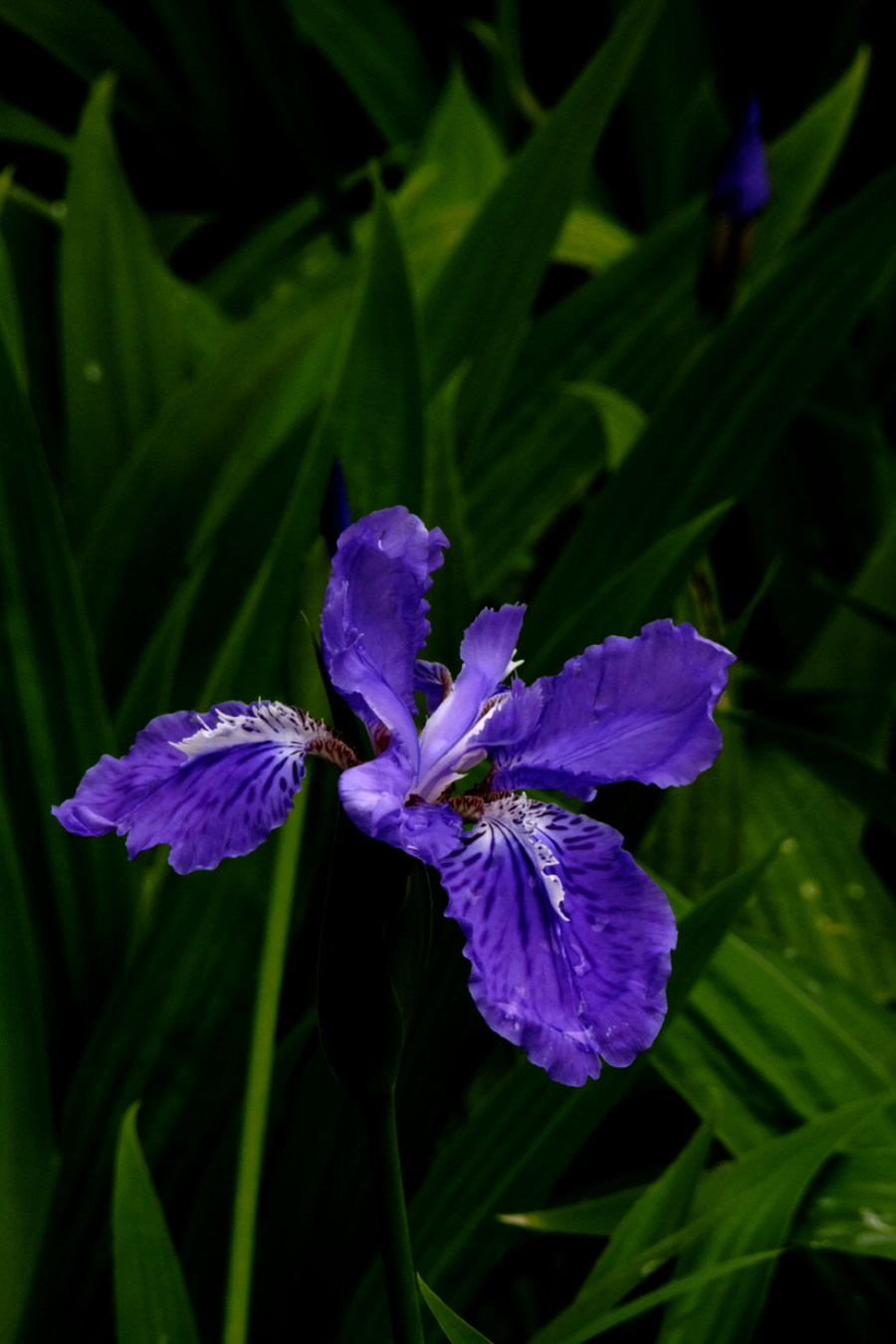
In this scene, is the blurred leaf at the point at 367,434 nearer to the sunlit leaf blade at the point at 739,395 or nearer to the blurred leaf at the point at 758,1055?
the sunlit leaf blade at the point at 739,395

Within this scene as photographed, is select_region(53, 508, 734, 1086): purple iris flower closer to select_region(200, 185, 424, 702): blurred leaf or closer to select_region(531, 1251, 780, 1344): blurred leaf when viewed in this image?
select_region(531, 1251, 780, 1344): blurred leaf

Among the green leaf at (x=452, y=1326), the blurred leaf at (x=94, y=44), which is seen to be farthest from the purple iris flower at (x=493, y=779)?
the blurred leaf at (x=94, y=44)

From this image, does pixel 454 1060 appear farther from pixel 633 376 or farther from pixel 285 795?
pixel 633 376

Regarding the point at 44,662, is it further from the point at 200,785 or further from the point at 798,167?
the point at 798,167

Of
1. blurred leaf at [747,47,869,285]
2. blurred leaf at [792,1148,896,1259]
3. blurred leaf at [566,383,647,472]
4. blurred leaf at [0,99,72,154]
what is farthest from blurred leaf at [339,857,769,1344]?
blurred leaf at [0,99,72,154]

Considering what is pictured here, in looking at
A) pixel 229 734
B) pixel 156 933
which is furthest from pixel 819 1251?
pixel 229 734

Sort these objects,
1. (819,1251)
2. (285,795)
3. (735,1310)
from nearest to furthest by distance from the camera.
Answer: (285,795), (735,1310), (819,1251)
